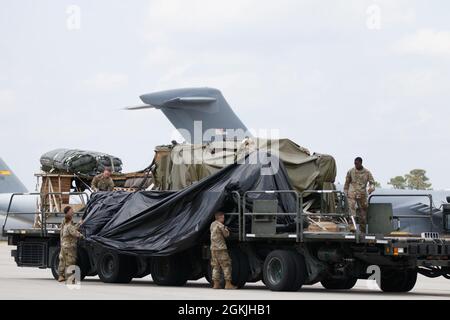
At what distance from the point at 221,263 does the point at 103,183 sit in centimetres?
516

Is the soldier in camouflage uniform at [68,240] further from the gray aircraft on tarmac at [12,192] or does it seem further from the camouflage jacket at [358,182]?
the gray aircraft on tarmac at [12,192]

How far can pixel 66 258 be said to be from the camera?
23.8 meters

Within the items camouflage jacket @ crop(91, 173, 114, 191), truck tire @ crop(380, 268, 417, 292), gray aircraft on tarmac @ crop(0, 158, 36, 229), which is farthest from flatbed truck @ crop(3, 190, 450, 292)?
gray aircraft on tarmac @ crop(0, 158, 36, 229)

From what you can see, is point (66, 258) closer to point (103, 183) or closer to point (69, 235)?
point (69, 235)

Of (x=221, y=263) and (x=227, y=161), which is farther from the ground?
(x=227, y=161)

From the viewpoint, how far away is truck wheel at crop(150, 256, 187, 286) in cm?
2294

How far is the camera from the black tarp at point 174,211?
2167 centimetres

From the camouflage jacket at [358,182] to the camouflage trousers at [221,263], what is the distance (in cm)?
263

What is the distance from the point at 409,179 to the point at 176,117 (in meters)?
67.8

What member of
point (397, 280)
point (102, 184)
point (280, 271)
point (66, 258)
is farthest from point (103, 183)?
point (397, 280)

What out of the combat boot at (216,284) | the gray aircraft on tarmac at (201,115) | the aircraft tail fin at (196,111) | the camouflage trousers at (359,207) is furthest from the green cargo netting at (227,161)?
the aircraft tail fin at (196,111)

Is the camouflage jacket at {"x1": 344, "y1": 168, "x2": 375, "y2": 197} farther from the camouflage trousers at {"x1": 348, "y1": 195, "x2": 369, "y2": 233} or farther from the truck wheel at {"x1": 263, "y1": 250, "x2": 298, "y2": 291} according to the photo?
the truck wheel at {"x1": 263, "y1": 250, "x2": 298, "y2": 291}
